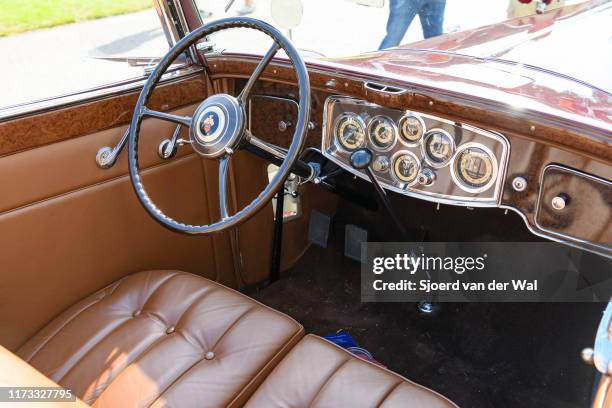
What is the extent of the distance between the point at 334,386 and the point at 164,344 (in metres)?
0.45

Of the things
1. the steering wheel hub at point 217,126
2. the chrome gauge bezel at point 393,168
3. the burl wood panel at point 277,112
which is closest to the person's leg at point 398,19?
the burl wood panel at point 277,112

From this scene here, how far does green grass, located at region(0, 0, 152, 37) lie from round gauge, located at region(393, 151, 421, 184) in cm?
102

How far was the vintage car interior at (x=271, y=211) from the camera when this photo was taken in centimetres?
130

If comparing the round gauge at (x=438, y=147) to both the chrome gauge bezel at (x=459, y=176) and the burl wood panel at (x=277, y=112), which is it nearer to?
the chrome gauge bezel at (x=459, y=176)

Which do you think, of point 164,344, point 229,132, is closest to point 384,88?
point 229,132

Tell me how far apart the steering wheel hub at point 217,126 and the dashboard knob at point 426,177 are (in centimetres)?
54

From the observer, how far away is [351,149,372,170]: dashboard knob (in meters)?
1.60

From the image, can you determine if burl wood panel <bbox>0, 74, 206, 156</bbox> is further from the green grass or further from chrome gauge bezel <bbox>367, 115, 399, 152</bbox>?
chrome gauge bezel <bbox>367, 115, 399, 152</bbox>

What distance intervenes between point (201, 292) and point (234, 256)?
611 millimetres

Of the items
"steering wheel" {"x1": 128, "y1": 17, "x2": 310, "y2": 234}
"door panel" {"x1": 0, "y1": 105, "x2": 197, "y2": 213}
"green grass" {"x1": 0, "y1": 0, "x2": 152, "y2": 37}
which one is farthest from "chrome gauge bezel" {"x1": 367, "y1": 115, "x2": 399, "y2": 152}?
"green grass" {"x1": 0, "y1": 0, "x2": 152, "y2": 37}

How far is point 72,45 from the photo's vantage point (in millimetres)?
1650

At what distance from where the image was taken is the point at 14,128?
144 cm

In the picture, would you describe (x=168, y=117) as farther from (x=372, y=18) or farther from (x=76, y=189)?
(x=372, y=18)

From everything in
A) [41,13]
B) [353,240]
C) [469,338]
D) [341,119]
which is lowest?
[469,338]
